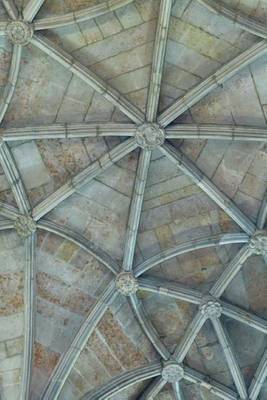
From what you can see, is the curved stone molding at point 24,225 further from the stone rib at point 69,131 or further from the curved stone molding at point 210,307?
the curved stone molding at point 210,307

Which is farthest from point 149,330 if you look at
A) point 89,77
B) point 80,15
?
point 80,15

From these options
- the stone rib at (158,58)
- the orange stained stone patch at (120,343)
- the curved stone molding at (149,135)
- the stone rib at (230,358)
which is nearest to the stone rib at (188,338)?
the stone rib at (230,358)

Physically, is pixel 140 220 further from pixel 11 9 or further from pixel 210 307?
pixel 11 9

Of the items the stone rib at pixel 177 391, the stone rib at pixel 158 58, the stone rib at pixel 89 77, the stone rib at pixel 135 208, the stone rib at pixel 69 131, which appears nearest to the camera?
the stone rib at pixel 158 58

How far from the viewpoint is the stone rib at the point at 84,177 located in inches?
916

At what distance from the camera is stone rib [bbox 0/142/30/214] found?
23188 millimetres

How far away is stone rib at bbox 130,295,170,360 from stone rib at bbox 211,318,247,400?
1929mm

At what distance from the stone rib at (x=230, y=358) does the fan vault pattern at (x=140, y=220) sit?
4 cm

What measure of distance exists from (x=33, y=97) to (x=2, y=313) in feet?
24.2

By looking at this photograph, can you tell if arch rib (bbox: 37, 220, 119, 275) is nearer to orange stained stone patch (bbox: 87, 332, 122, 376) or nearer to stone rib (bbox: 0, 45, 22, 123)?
orange stained stone patch (bbox: 87, 332, 122, 376)

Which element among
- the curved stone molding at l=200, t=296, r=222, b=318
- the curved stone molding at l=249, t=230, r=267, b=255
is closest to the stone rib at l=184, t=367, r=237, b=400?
the curved stone molding at l=200, t=296, r=222, b=318

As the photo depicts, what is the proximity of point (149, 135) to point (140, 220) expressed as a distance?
10.6 feet

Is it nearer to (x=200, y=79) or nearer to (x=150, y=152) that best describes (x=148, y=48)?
(x=200, y=79)

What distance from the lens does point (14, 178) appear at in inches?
926
